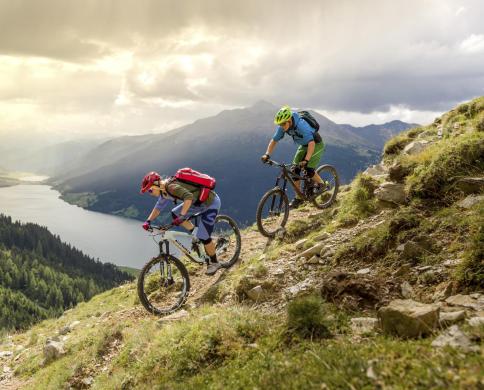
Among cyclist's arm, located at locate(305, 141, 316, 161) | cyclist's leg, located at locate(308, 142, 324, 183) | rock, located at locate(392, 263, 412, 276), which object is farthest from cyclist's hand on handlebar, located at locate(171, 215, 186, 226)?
cyclist's leg, located at locate(308, 142, 324, 183)

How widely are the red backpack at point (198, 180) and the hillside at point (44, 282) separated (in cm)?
14878

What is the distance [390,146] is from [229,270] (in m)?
9.69

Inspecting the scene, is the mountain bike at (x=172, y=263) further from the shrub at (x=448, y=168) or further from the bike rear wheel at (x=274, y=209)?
the shrub at (x=448, y=168)

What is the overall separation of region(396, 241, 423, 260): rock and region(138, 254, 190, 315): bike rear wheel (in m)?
5.89

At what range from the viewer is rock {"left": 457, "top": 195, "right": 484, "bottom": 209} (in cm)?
780

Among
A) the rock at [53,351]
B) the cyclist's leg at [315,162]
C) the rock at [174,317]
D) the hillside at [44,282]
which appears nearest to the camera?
the rock at [174,317]

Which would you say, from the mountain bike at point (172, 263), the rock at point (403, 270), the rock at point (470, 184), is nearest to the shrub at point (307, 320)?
the rock at point (403, 270)

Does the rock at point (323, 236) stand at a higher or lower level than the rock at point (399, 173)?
lower

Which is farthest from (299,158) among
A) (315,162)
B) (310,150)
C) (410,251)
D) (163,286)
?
(410,251)

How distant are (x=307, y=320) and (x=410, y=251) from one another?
2.81 metres

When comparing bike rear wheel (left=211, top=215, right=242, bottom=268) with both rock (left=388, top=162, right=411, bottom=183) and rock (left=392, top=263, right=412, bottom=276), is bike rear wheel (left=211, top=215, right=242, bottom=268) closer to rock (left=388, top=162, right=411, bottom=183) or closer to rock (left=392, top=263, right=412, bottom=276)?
rock (left=388, top=162, right=411, bottom=183)

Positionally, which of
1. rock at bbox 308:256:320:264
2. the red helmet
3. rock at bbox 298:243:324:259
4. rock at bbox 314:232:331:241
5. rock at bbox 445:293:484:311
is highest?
the red helmet

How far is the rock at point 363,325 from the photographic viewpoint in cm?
543

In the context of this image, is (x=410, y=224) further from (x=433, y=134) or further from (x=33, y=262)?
(x=33, y=262)
